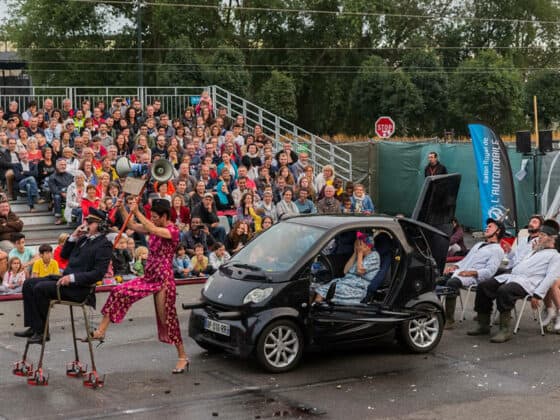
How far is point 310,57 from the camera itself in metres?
57.1

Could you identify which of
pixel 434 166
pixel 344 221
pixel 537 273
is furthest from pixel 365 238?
pixel 434 166

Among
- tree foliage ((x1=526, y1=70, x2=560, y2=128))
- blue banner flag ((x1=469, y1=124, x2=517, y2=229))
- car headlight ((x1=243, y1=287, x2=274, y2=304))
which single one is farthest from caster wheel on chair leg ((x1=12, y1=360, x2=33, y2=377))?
tree foliage ((x1=526, y1=70, x2=560, y2=128))

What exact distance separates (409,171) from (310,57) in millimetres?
30064

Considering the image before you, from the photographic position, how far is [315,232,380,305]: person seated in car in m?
11.6

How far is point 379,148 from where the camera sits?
28875 mm

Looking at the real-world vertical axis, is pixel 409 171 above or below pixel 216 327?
above

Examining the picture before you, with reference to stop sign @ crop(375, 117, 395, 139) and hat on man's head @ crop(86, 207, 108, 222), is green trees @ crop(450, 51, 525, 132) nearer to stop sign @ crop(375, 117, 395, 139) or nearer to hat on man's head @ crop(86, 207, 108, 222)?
stop sign @ crop(375, 117, 395, 139)

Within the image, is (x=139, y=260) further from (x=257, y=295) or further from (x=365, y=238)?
(x=257, y=295)

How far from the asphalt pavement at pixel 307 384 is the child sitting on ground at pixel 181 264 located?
452 cm

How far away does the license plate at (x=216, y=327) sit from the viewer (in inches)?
422

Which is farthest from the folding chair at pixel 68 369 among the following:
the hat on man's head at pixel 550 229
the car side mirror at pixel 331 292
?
the hat on man's head at pixel 550 229

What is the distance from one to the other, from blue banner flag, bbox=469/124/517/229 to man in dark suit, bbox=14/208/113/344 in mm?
13462

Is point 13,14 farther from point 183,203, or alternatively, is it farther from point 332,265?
point 332,265

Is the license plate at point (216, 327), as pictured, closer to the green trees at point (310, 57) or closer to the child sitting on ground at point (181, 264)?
the child sitting on ground at point (181, 264)
